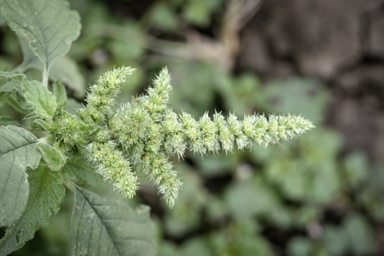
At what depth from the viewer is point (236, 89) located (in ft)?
14.8

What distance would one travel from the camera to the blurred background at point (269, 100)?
4.19 meters

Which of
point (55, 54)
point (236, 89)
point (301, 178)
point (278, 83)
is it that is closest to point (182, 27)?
point (236, 89)

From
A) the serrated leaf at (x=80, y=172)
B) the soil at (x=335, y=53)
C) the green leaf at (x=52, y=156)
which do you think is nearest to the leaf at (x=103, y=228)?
the serrated leaf at (x=80, y=172)

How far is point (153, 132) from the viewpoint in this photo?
1.35m

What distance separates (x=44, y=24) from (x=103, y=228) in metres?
1.16

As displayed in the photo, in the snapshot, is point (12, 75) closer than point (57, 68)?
Yes

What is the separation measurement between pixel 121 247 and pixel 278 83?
11.7 ft

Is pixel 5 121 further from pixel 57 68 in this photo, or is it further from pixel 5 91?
pixel 57 68

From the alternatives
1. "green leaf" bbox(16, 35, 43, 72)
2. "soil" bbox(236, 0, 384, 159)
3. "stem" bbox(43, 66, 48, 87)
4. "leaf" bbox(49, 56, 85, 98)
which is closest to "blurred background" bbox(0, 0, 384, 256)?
→ "soil" bbox(236, 0, 384, 159)

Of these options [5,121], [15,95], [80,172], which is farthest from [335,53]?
[5,121]

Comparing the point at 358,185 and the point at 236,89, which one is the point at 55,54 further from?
the point at 358,185

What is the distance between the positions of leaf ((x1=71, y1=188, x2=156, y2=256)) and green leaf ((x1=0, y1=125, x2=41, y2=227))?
0.45 metres

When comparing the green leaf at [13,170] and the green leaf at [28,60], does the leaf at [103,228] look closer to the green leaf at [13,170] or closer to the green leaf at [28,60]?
the green leaf at [13,170]

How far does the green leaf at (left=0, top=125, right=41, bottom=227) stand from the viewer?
1229 millimetres
